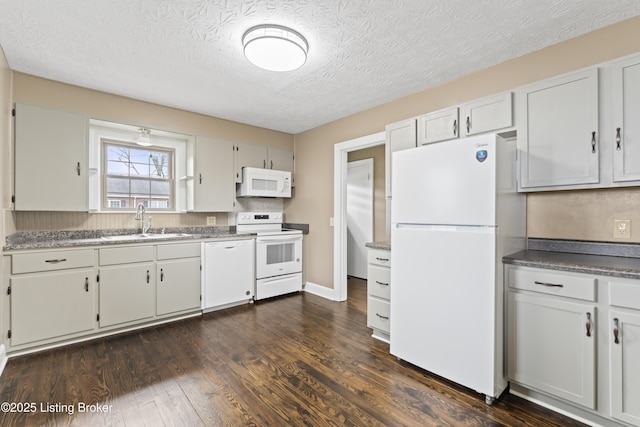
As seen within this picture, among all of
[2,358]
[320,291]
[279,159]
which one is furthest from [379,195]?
[2,358]

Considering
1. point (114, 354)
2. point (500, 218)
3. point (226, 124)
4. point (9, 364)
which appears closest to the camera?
point (500, 218)

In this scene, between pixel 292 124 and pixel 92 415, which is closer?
pixel 92 415

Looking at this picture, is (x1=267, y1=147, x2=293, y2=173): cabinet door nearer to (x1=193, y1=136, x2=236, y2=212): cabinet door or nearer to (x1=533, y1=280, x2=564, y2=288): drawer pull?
(x1=193, y1=136, x2=236, y2=212): cabinet door

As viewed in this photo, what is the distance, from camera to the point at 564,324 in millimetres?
1705

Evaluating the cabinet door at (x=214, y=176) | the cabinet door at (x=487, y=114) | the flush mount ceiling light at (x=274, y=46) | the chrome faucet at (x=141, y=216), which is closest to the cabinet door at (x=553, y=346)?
the cabinet door at (x=487, y=114)

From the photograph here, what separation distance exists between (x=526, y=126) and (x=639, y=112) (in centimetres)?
57

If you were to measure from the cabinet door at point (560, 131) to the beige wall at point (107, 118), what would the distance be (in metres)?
3.36

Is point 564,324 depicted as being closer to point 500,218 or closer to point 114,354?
point 500,218

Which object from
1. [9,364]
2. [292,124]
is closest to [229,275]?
[9,364]

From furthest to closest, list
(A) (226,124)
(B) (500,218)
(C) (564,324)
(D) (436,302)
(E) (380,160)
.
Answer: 1. (E) (380,160)
2. (A) (226,124)
3. (D) (436,302)
4. (B) (500,218)
5. (C) (564,324)

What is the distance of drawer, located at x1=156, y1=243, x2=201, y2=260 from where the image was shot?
3.12 m

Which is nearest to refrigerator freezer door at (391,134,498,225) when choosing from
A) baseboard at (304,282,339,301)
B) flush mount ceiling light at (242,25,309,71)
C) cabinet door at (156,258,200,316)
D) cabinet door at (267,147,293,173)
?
flush mount ceiling light at (242,25,309,71)

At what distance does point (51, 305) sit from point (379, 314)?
9.39ft

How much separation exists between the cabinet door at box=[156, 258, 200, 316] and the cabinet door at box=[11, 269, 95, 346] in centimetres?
58
